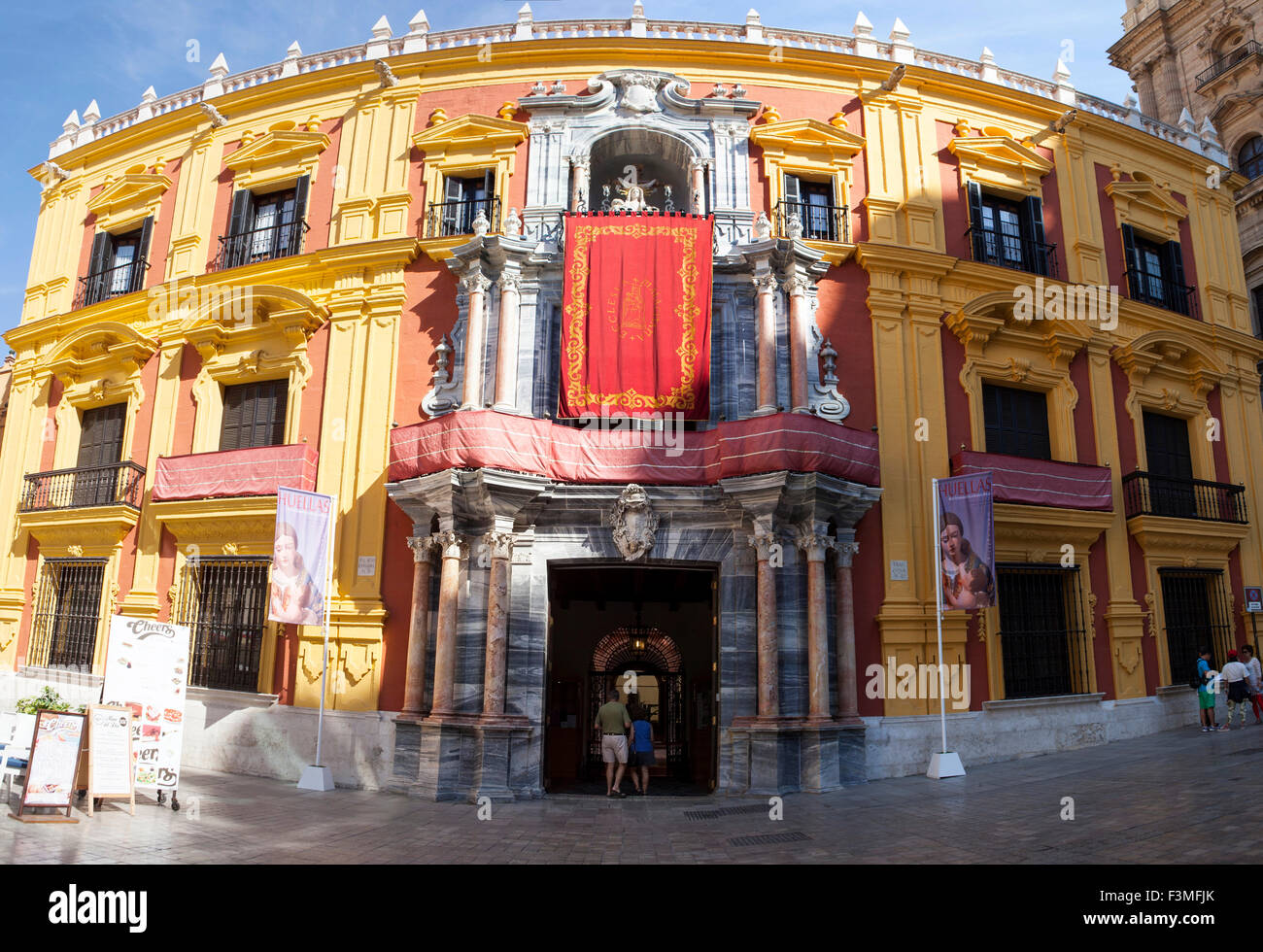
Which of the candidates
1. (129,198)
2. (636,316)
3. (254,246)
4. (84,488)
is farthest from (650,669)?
(129,198)

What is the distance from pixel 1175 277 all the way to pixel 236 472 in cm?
2017

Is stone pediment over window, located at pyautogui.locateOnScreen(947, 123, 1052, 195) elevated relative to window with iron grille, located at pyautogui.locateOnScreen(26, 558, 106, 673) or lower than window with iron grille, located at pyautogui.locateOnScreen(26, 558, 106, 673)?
elevated

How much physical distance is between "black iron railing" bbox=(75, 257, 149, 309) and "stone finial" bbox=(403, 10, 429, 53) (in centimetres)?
762

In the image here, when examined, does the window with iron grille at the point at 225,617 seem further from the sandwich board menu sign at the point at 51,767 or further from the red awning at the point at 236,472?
the sandwich board menu sign at the point at 51,767

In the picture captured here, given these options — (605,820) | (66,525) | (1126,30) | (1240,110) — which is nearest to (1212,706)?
(605,820)

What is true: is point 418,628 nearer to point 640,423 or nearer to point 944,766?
point 640,423

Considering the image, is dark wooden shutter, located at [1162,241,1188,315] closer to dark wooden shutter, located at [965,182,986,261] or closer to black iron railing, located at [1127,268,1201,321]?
black iron railing, located at [1127,268,1201,321]

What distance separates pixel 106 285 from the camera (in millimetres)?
18250

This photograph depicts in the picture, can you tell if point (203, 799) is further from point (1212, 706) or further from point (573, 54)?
point (1212, 706)

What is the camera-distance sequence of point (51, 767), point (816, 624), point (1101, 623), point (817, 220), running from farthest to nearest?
1. point (817, 220)
2. point (1101, 623)
3. point (816, 624)
4. point (51, 767)

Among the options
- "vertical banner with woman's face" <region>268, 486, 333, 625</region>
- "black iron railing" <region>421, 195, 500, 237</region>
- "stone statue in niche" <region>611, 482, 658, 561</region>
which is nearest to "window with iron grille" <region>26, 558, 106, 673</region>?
"vertical banner with woman's face" <region>268, 486, 333, 625</region>

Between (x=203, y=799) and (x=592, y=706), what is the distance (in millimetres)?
8033

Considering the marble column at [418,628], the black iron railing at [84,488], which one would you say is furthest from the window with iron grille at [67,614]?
the marble column at [418,628]

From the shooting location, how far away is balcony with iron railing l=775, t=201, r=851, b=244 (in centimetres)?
1517
